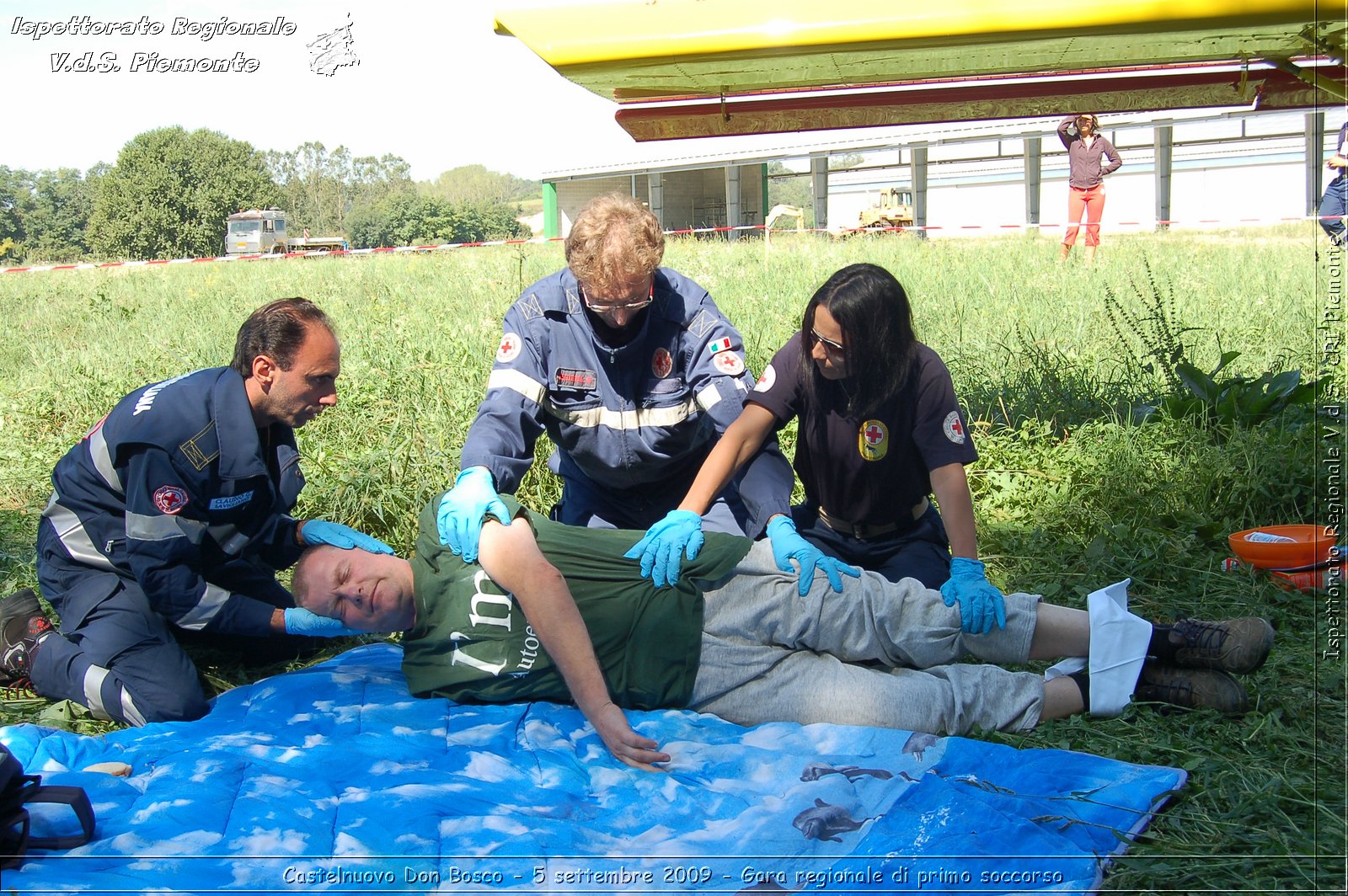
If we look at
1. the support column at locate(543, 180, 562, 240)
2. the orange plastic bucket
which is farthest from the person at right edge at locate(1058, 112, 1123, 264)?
the support column at locate(543, 180, 562, 240)

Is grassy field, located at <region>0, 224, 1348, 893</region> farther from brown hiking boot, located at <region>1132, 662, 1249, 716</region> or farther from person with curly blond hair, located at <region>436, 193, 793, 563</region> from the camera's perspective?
person with curly blond hair, located at <region>436, 193, 793, 563</region>

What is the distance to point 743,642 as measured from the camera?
110 inches

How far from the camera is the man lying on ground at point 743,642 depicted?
2.61 meters

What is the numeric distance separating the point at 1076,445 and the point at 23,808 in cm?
419

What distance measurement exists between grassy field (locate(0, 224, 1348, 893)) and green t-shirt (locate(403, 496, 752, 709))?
3.05ft

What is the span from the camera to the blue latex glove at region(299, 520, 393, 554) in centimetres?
327

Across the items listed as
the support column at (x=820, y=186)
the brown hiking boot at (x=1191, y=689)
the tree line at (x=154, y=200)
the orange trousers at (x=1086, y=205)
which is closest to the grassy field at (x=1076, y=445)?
the brown hiking boot at (x=1191, y=689)

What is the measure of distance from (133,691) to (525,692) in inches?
47.7

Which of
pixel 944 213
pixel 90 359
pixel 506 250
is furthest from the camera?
pixel 944 213

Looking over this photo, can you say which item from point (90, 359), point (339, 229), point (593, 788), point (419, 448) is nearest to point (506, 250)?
point (90, 359)

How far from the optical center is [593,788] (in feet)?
8.02

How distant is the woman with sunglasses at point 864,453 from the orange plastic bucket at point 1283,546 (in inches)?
47.9

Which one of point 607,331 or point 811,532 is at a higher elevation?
point 607,331

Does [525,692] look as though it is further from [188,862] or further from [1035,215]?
[1035,215]
